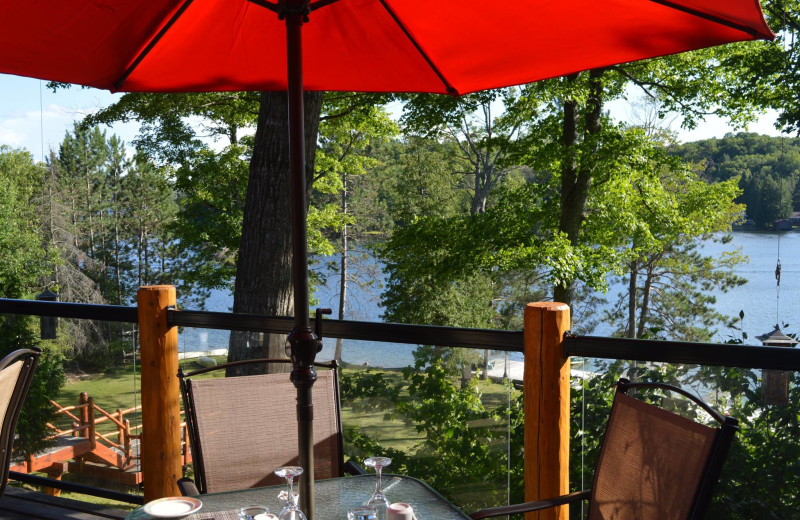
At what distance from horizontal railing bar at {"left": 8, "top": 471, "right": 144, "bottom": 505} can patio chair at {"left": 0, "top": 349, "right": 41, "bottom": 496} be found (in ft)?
4.00

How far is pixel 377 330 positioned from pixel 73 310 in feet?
5.32

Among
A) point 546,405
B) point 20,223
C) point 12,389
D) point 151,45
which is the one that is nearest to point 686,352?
point 546,405

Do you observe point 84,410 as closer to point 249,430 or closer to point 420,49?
point 249,430

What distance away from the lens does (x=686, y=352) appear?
2.42 m

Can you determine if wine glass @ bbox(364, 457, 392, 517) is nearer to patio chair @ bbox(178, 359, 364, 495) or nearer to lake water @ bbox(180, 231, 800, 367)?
patio chair @ bbox(178, 359, 364, 495)

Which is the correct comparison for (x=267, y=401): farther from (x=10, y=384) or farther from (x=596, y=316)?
(x=596, y=316)

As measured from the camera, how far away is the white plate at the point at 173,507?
5.65 feet

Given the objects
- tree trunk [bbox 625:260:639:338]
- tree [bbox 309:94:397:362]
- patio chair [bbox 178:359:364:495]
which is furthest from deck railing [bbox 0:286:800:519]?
tree trunk [bbox 625:260:639:338]

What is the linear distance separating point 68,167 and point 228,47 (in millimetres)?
28395

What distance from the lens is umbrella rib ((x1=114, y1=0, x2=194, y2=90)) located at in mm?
2131

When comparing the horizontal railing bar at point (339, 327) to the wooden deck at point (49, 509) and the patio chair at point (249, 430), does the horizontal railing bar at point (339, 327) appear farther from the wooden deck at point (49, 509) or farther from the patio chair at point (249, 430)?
the wooden deck at point (49, 509)

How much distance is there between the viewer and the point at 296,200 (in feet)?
5.14

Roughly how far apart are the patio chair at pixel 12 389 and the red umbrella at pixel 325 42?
858 mm

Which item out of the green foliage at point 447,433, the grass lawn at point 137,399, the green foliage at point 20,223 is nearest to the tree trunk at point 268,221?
the grass lawn at point 137,399
